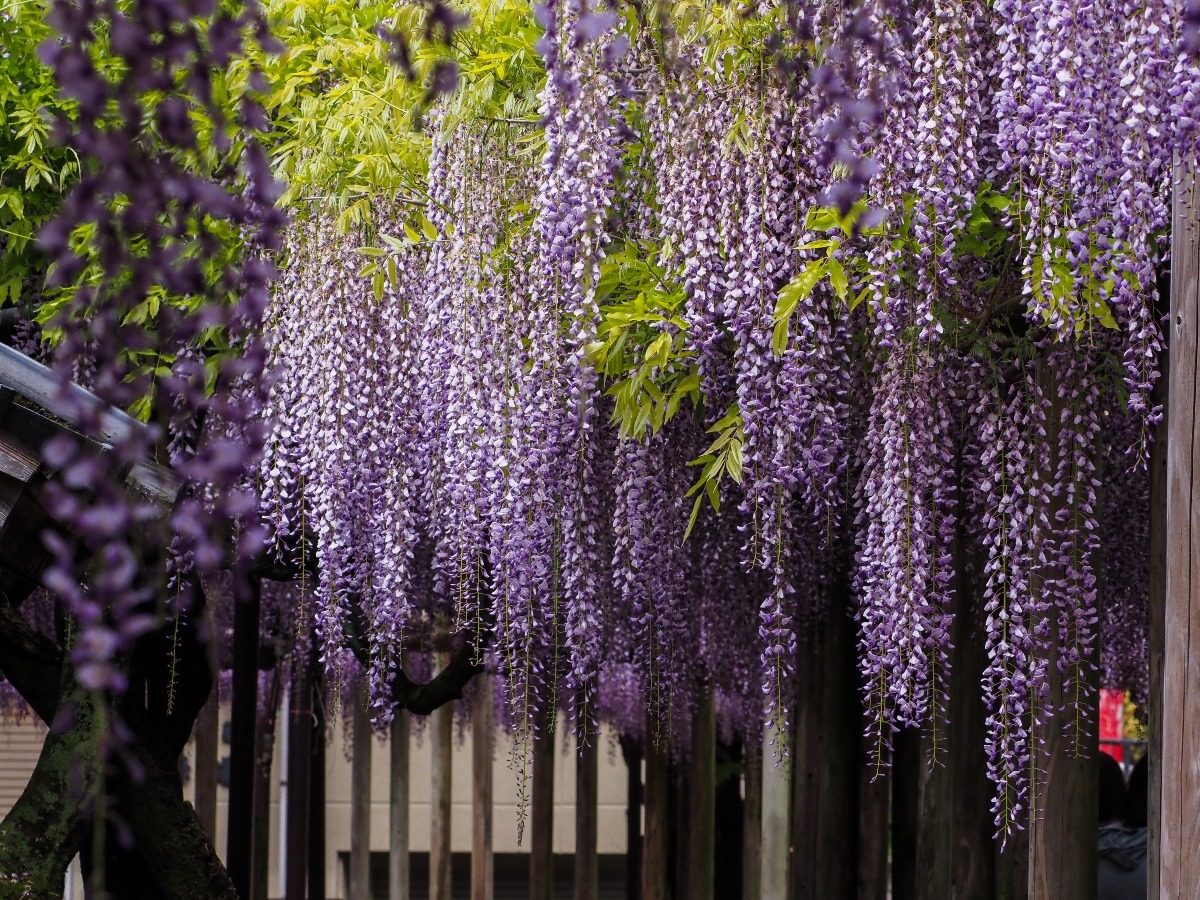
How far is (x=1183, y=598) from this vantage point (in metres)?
3.12

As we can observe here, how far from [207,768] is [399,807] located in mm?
1200

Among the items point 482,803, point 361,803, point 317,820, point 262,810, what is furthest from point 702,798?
point 317,820

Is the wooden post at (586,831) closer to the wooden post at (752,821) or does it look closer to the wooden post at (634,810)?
the wooden post at (752,821)

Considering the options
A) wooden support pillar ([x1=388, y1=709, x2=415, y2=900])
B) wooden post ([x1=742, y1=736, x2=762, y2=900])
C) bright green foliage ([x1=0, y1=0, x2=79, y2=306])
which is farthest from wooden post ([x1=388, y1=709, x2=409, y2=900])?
bright green foliage ([x1=0, y1=0, x2=79, y2=306])

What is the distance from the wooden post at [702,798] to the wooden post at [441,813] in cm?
135

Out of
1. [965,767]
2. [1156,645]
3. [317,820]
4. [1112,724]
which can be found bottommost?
[1112,724]

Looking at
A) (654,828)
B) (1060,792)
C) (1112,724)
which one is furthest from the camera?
(1112,724)

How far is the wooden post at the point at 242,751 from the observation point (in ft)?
23.2

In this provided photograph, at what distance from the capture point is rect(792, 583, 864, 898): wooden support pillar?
22.4 feet

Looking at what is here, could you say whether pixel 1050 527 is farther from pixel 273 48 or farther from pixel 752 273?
pixel 273 48

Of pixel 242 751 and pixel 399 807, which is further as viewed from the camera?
A: pixel 399 807

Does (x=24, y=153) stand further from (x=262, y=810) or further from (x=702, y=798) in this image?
(x=262, y=810)

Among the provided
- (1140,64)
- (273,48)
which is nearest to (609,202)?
(1140,64)

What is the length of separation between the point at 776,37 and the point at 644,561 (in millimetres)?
3557
